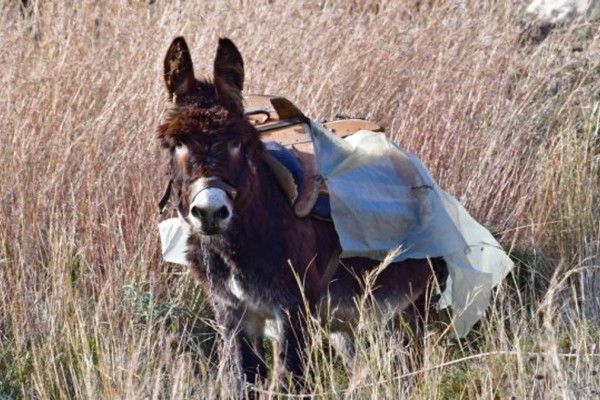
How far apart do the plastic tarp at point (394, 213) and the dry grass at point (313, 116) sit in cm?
22

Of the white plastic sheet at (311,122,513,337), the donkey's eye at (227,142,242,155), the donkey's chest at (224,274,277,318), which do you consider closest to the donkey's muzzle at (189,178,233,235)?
the donkey's eye at (227,142,242,155)

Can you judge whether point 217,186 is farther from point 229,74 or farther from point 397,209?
point 397,209

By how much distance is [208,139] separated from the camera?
184 inches

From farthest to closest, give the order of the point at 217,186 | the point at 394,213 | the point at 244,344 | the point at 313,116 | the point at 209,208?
the point at 313,116 < the point at 394,213 < the point at 244,344 < the point at 217,186 < the point at 209,208

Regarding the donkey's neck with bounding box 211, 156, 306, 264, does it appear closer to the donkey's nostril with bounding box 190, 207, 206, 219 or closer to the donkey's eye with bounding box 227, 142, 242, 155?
the donkey's eye with bounding box 227, 142, 242, 155

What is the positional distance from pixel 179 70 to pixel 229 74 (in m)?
0.20

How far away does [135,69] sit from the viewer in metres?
7.04

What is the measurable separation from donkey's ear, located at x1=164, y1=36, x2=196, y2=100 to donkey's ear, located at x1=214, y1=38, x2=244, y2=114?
4.1 inches

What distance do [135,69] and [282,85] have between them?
0.81 meters

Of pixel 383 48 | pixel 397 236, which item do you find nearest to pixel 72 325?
pixel 397 236

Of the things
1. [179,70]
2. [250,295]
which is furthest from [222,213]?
[179,70]

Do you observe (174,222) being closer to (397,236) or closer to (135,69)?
(397,236)

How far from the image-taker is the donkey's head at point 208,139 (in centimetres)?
452

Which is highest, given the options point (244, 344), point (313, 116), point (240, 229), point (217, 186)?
point (217, 186)
